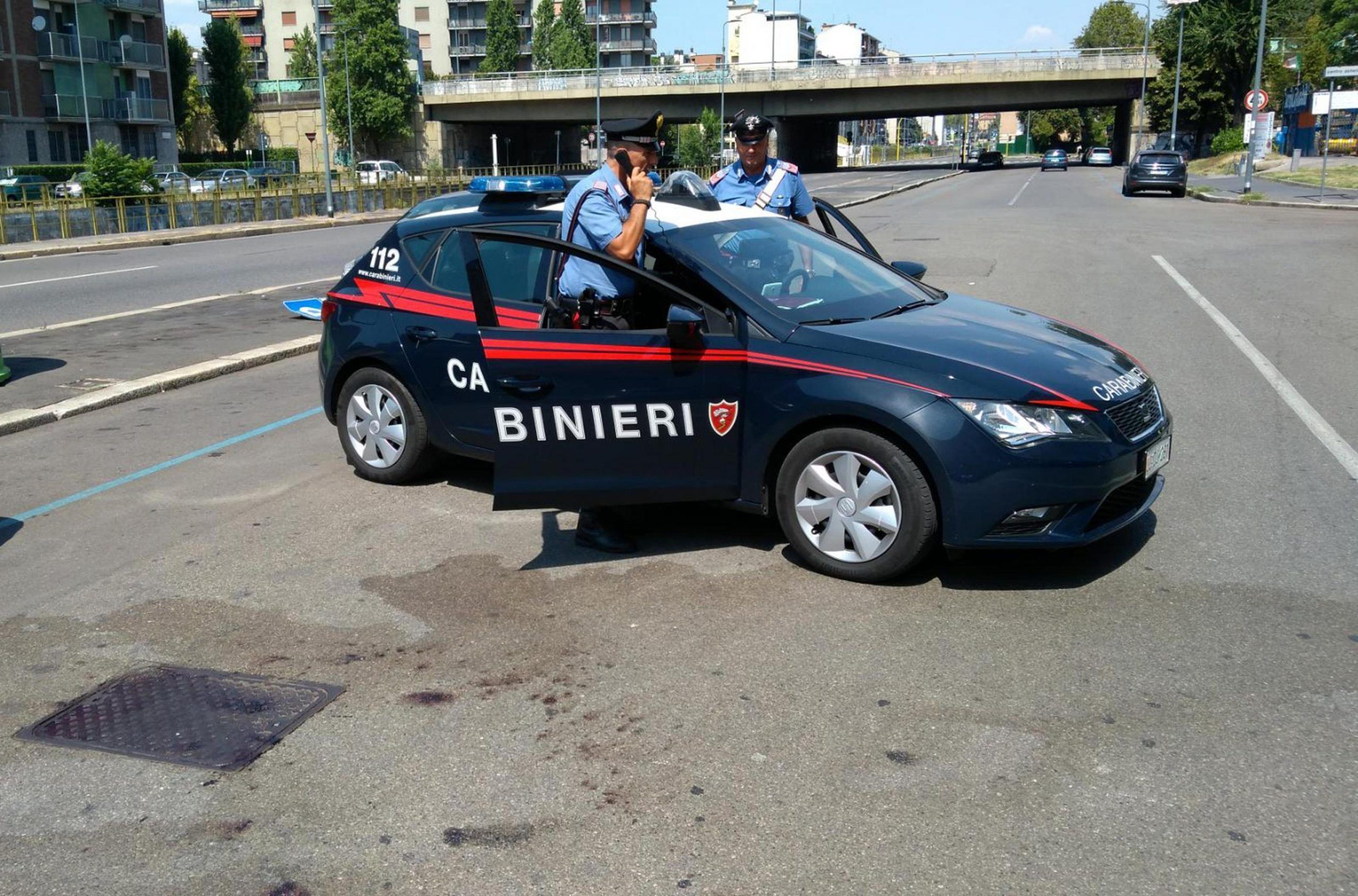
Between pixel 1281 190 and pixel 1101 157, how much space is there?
47.3m

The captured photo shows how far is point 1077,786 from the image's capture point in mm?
3535

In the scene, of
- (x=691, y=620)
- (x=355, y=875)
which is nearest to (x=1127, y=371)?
(x=691, y=620)

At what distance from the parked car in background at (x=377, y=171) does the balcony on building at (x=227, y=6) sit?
61292 mm

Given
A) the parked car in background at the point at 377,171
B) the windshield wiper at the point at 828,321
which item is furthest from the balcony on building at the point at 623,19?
the windshield wiper at the point at 828,321

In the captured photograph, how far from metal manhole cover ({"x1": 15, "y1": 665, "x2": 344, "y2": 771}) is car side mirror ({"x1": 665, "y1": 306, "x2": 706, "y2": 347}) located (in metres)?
1.93

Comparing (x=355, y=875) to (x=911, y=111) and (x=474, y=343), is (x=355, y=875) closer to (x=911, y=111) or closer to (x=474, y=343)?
(x=474, y=343)

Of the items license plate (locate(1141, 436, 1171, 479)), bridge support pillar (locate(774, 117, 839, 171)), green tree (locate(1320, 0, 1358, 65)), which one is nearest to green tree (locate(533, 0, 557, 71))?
bridge support pillar (locate(774, 117, 839, 171))

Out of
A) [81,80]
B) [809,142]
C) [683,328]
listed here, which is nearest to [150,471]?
[683,328]

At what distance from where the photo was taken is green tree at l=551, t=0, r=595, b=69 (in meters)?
108

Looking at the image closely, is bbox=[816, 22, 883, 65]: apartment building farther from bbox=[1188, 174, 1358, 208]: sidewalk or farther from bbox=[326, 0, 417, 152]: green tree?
bbox=[1188, 174, 1358, 208]: sidewalk

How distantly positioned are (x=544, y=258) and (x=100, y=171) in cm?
3256

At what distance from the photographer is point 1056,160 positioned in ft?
259

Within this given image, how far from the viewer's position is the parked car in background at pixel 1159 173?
39188mm

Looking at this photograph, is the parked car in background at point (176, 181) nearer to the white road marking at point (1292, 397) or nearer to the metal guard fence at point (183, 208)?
the metal guard fence at point (183, 208)
